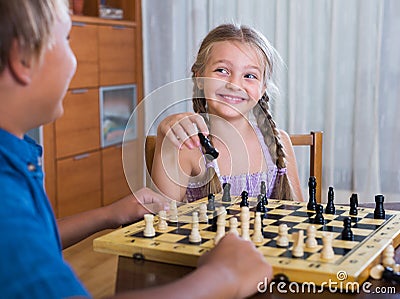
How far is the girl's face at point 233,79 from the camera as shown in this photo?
1.66m

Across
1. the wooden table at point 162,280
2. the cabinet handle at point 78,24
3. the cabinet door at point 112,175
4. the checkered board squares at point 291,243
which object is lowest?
the cabinet door at point 112,175

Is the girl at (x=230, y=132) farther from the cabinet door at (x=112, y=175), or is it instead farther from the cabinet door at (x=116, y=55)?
the cabinet door at (x=112, y=175)

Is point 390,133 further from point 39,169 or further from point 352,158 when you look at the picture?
point 39,169

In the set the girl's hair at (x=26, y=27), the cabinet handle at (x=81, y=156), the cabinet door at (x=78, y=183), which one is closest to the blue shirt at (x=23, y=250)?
the girl's hair at (x=26, y=27)

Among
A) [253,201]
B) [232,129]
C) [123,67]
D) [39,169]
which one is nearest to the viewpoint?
[39,169]

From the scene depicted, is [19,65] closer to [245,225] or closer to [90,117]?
[245,225]

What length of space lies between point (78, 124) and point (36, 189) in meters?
2.99

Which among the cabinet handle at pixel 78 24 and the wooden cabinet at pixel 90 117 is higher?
the cabinet handle at pixel 78 24

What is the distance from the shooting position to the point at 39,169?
0.93m

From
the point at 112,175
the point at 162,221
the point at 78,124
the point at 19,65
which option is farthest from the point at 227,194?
the point at 112,175

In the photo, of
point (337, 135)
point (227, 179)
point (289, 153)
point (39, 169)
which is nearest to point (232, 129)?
point (227, 179)

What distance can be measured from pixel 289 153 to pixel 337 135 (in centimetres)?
200

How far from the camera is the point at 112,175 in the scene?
13.9ft

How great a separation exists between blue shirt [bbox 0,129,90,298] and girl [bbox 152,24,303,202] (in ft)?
2.13
